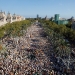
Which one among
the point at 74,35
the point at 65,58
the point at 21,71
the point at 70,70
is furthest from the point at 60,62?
the point at 74,35

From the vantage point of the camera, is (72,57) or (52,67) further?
(72,57)

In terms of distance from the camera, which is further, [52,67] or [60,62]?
[60,62]

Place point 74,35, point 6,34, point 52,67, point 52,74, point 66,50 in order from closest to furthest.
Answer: point 52,74 < point 52,67 < point 66,50 < point 74,35 < point 6,34

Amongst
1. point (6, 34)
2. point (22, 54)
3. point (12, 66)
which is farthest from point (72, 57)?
point (6, 34)

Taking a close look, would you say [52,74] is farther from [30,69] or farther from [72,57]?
[72,57]

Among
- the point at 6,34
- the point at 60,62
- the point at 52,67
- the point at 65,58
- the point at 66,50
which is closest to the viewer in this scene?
the point at 52,67

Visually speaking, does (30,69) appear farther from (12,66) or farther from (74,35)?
(74,35)

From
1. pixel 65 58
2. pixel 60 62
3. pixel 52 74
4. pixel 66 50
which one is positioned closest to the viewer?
pixel 52 74

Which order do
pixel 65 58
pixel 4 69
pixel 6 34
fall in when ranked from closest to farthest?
pixel 4 69, pixel 65 58, pixel 6 34

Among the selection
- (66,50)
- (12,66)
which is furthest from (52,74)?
(66,50)
